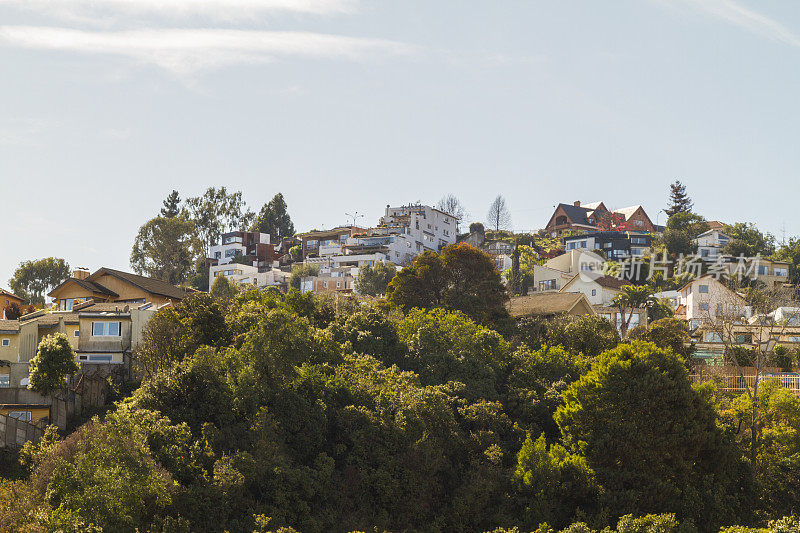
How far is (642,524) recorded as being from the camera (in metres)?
26.8

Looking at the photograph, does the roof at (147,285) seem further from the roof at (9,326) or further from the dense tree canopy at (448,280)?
the dense tree canopy at (448,280)

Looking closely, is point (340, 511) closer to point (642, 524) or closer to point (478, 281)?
point (642, 524)

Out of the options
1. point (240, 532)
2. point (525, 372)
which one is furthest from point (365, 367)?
point (240, 532)

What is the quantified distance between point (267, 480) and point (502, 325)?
22.3m

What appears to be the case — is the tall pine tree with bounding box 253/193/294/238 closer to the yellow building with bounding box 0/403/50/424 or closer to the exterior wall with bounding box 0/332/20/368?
the exterior wall with bounding box 0/332/20/368

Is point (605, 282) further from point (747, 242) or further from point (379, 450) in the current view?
point (379, 450)

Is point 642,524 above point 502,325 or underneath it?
underneath

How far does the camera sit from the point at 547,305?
53.3 meters

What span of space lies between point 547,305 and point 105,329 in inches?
1047

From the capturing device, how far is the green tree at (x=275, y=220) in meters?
108

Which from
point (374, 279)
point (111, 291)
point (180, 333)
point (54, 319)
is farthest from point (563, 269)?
point (180, 333)

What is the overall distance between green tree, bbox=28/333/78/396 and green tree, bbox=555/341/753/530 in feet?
70.4

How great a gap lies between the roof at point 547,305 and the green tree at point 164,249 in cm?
4049

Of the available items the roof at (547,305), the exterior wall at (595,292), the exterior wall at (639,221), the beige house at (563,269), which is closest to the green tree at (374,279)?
the beige house at (563,269)
